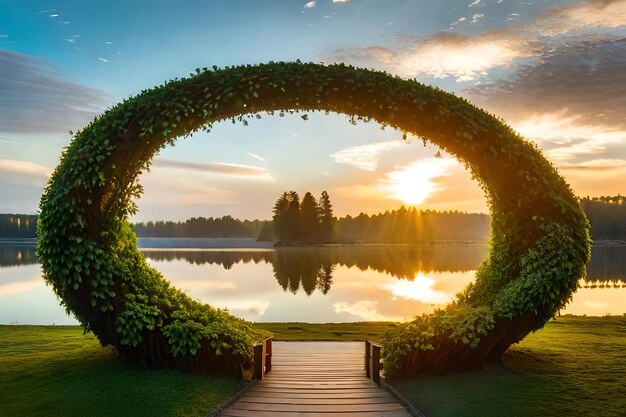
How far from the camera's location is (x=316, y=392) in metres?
8.49

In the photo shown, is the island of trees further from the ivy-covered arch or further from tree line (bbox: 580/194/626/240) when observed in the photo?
the ivy-covered arch

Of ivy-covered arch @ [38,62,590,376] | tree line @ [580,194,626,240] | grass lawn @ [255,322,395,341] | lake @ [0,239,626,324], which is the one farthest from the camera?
tree line @ [580,194,626,240]

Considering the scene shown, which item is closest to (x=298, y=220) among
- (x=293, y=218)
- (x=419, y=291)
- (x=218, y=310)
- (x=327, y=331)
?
(x=293, y=218)

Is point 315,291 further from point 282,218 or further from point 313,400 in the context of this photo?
point 282,218

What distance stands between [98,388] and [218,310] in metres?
2.27

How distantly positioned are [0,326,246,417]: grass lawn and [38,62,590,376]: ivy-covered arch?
1.36ft

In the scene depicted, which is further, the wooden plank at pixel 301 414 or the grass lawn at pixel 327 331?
the grass lawn at pixel 327 331

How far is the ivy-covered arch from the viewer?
8.83 m

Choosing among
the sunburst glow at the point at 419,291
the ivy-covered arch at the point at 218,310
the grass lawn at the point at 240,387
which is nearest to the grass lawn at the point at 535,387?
the grass lawn at the point at 240,387

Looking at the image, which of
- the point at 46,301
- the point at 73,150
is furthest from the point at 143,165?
the point at 46,301

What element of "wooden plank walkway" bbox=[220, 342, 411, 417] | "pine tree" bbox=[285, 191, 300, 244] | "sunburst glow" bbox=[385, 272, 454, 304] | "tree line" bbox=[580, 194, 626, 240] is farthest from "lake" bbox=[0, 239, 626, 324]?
"tree line" bbox=[580, 194, 626, 240]

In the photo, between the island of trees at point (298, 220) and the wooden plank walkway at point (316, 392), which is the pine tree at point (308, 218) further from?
the wooden plank walkway at point (316, 392)

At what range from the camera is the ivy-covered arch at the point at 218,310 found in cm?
883

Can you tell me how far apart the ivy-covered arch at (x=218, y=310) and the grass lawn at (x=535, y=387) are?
521 mm
